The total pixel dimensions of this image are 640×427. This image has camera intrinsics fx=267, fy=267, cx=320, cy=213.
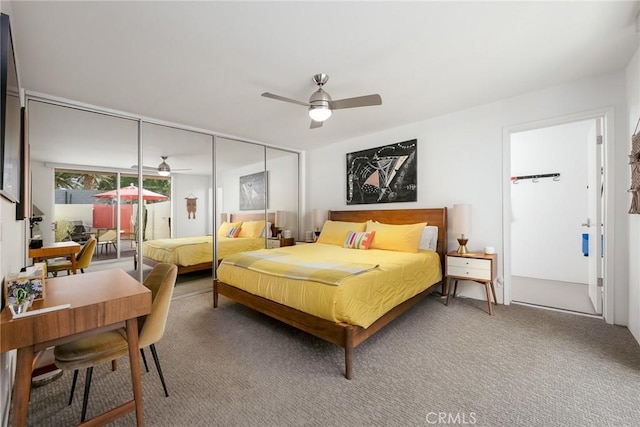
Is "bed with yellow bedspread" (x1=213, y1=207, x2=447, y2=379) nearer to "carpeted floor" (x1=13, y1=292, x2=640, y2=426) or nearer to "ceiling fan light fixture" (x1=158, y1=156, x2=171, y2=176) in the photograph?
"carpeted floor" (x1=13, y1=292, x2=640, y2=426)

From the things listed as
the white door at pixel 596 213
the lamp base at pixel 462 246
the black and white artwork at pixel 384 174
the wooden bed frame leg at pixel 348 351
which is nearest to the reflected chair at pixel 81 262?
the wooden bed frame leg at pixel 348 351

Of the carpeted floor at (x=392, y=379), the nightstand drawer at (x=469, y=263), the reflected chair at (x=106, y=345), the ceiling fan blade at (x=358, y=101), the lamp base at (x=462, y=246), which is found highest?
the ceiling fan blade at (x=358, y=101)

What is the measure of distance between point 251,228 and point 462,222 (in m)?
3.28

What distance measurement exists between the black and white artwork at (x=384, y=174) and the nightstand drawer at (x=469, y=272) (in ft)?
3.79

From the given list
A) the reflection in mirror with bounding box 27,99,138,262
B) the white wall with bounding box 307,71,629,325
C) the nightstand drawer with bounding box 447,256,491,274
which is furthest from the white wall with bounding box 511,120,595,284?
the reflection in mirror with bounding box 27,99,138,262

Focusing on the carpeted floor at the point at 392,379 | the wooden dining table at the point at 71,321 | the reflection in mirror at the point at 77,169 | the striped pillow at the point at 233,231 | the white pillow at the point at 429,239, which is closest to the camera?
the wooden dining table at the point at 71,321

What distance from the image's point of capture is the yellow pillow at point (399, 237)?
3.41 m

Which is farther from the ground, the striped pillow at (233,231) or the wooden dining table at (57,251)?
the striped pillow at (233,231)

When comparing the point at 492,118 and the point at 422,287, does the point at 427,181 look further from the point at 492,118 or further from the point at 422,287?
the point at 422,287

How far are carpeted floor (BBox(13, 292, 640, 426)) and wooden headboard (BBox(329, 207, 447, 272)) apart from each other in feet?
3.83

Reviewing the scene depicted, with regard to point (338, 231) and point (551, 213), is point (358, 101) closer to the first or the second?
point (338, 231)

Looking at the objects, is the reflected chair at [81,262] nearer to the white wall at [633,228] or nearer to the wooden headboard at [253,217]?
the wooden headboard at [253,217]

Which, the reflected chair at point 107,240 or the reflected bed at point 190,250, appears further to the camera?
the reflected bed at point 190,250

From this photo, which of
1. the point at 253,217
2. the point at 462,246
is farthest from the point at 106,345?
the point at 462,246
